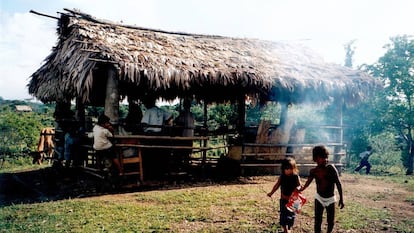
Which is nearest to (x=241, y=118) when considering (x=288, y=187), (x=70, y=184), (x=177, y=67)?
(x=177, y=67)

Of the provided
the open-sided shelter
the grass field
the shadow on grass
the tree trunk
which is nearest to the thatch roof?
the open-sided shelter

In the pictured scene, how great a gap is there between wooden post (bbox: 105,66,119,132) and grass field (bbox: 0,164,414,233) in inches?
67.8

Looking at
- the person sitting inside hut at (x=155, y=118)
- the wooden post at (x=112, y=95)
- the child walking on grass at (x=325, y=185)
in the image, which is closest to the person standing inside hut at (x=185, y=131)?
the person sitting inside hut at (x=155, y=118)

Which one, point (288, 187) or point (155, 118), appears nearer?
point (288, 187)

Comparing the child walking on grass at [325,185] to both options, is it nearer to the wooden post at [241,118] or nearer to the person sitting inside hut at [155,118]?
the person sitting inside hut at [155,118]

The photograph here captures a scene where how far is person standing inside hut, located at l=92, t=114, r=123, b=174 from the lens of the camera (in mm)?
7264

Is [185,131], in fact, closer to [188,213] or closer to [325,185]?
[188,213]

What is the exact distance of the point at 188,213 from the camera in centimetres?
566

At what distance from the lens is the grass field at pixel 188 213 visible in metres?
4.99

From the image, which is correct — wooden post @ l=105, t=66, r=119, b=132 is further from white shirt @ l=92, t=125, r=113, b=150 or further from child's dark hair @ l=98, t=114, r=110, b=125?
white shirt @ l=92, t=125, r=113, b=150

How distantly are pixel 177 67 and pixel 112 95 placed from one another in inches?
66.1

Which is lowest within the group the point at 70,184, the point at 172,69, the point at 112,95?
the point at 70,184

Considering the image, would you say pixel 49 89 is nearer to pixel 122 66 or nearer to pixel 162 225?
pixel 122 66

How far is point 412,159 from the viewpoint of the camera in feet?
49.0
